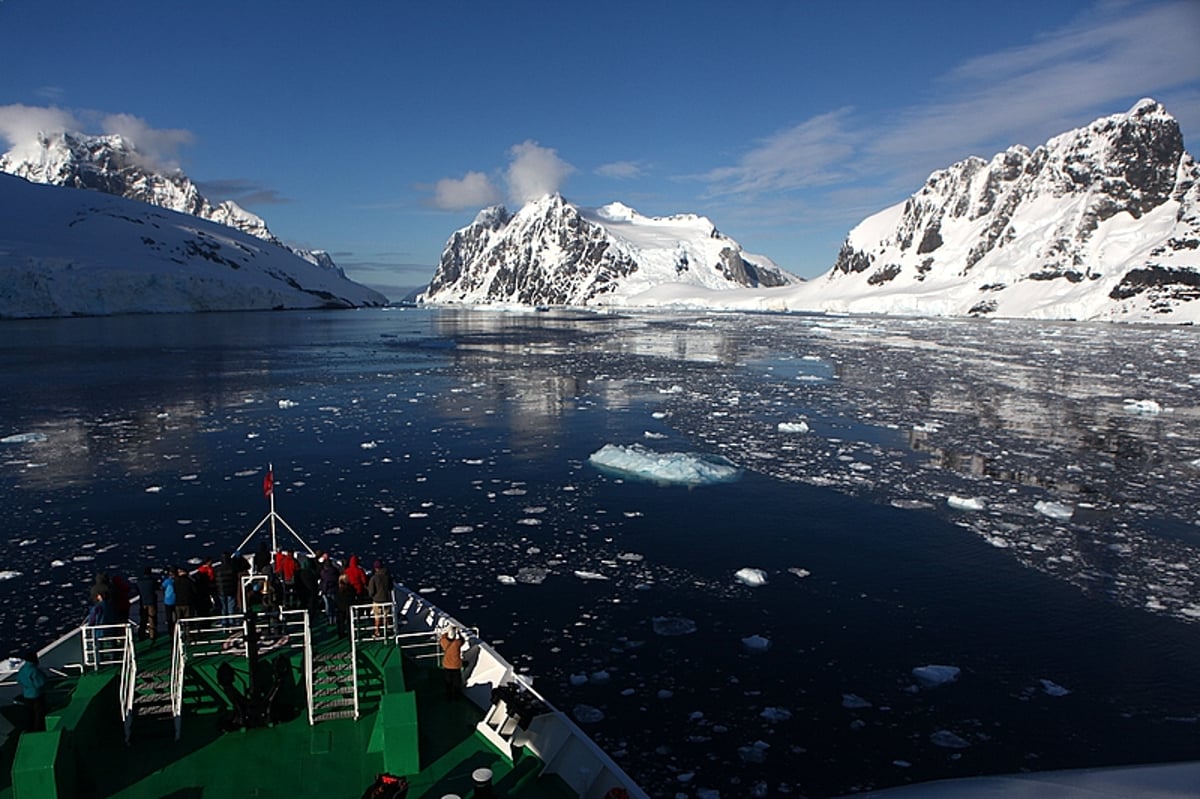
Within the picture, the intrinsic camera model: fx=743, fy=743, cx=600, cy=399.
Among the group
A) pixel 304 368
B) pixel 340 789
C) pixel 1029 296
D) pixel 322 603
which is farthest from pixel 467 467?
pixel 1029 296

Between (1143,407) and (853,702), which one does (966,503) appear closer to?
(853,702)

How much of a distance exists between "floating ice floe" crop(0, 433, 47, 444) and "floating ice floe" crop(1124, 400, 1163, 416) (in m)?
48.7

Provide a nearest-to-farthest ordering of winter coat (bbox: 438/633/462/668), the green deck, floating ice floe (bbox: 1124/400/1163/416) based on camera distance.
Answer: the green deck, winter coat (bbox: 438/633/462/668), floating ice floe (bbox: 1124/400/1163/416)

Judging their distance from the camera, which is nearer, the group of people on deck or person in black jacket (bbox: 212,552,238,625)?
the group of people on deck

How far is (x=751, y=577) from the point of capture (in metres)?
16.0

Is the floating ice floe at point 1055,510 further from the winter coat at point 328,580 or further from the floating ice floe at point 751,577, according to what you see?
the winter coat at point 328,580

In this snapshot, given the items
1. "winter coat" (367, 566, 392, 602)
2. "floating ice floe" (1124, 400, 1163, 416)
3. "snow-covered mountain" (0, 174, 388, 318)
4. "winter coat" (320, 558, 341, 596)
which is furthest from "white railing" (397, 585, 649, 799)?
"snow-covered mountain" (0, 174, 388, 318)

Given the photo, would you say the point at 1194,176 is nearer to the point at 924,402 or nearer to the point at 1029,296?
the point at 1029,296

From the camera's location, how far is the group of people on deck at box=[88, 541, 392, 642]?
38.0 feet

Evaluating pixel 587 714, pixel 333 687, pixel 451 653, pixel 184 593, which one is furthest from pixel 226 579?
pixel 587 714

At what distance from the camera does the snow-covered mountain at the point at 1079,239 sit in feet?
403

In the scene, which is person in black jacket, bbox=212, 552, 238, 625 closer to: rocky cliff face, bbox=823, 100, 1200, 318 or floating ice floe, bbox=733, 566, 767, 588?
floating ice floe, bbox=733, 566, 767, 588

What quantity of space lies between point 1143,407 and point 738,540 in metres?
30.1

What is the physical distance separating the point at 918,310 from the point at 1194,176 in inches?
2156
